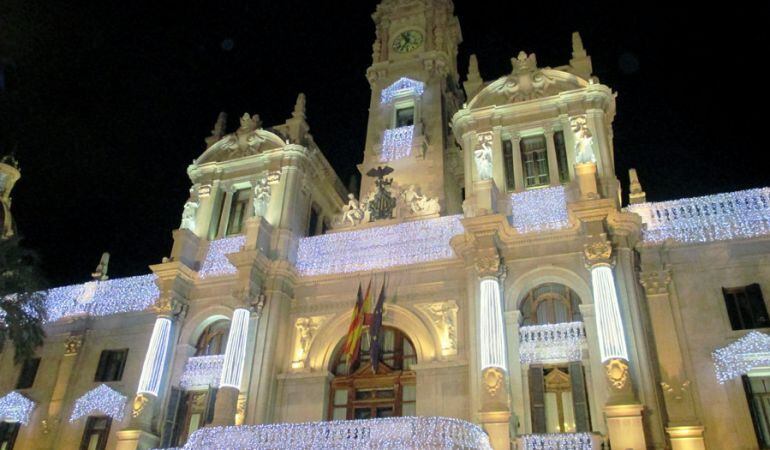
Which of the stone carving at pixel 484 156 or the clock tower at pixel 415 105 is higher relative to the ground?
the clock tower at pixel 415 105

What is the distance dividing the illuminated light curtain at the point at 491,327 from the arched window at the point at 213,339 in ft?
37.9

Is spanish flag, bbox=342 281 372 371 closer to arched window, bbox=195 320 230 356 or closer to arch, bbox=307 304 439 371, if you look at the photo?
arch, bbox=307 304 439 371

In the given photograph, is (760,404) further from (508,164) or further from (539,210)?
(508,164)

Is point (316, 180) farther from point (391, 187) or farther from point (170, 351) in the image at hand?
point (170, 351)

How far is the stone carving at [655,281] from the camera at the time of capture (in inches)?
906

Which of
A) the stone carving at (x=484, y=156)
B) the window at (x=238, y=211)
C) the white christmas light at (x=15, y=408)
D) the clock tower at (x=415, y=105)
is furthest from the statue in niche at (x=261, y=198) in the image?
the white christmas light at (x=15, y=408)

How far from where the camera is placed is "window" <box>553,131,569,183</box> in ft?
87.4

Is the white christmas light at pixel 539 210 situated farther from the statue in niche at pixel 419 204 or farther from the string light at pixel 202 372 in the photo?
the string light at pixel 202 372

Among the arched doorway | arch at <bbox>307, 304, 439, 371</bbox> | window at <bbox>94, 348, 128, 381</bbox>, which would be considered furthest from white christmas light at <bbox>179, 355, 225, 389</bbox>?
the arched doorway

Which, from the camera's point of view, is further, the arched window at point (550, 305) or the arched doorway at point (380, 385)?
the arched doorway at point (380, 385)

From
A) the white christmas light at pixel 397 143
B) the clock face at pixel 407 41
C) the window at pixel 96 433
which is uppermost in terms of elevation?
the clock face at pixel 407 41

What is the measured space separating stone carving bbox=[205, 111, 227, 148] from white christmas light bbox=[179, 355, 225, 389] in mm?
11704

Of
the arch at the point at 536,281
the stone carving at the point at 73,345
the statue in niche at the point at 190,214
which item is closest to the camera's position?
the arch at the point at 536,281

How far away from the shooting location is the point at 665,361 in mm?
21562
